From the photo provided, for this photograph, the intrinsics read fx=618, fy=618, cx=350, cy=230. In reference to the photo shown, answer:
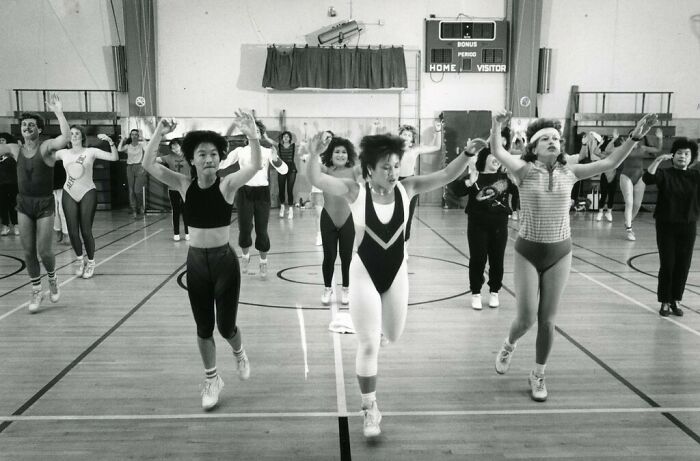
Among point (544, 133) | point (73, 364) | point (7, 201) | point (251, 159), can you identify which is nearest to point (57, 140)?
point (73, 364)

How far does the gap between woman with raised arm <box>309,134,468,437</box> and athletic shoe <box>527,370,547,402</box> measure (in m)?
1.11

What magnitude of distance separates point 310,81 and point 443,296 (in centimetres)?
1091

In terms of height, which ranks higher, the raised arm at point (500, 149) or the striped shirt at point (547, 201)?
the raised arm at point (500, 149)

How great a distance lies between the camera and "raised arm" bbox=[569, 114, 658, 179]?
3914mm

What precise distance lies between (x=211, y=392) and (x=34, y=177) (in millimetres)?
3476

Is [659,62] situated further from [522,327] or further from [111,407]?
[111,407]

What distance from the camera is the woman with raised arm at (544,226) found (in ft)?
13.0

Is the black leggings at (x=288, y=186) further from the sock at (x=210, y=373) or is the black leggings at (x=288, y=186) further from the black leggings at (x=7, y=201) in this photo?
the sock at (x=210, y=373)

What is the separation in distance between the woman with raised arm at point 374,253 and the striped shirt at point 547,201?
0.70 metres

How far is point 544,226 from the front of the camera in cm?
399

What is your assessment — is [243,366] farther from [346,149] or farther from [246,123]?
[346,149]

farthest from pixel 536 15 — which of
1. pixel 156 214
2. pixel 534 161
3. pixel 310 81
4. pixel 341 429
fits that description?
pixel 341 429

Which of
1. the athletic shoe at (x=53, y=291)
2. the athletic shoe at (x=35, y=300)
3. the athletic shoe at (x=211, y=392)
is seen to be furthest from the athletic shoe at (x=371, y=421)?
the athletic shoe at (x=53, y=291)

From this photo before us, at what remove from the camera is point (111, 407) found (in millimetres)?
3910
